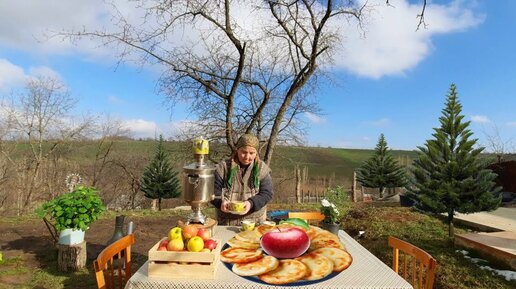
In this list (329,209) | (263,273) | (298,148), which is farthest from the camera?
(298,148)

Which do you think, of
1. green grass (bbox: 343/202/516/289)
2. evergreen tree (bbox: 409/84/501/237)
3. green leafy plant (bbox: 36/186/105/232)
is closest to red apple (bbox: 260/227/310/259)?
green grass (bbox: 343/202/516/289)

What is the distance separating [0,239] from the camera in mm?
6199

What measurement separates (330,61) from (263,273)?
9027 mm

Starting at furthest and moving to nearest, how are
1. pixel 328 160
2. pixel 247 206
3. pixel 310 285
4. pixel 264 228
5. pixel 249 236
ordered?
pixel 328 160 < pixel 247 206 < pixel 264 228 < pixel 249 236 < pixel 310 285

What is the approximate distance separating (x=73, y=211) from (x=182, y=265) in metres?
3.40

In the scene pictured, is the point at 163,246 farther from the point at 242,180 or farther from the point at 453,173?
the point at 453,173

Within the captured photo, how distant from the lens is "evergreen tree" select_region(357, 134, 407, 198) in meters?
22.2

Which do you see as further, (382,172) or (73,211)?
(382,172)

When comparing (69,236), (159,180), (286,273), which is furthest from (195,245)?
(159,180)

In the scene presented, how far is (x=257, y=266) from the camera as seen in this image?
2025 mm

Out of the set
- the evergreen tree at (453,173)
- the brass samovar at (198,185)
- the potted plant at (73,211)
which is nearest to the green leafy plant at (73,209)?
the potted plant at (73,211)

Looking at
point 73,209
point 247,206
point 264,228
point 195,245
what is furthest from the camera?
point 73,209

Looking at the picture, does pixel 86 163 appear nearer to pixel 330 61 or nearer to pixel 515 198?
pixel 330 61

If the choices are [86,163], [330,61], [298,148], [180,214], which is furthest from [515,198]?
[86,163]
